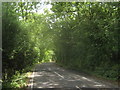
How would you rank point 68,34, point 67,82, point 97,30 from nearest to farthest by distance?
point 67,82, point 97,30, point 68,34

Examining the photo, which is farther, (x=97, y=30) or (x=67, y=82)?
(x=97, y=30)

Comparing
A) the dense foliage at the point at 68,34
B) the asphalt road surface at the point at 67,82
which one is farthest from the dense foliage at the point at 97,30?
the asphalt road surface at the point at 67,82

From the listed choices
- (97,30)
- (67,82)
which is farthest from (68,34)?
(67,82)

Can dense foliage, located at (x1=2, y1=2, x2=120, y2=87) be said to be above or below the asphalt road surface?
above

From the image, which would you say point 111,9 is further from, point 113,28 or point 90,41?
point 90,41

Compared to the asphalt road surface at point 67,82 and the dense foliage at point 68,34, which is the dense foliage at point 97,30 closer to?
the dense foliage at point 68,34

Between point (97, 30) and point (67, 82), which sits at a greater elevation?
point (97, 30)

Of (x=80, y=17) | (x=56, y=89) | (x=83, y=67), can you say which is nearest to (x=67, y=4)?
(x=80, y=17)

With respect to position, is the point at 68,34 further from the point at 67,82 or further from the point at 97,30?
the point at 67,82

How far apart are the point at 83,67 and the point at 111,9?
45.6 feet

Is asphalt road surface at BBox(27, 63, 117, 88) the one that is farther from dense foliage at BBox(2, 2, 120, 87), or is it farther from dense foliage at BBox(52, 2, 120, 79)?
dense foliage at BBox(52, 2, 120, 79)

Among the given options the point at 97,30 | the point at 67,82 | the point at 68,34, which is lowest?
the point at 67,82

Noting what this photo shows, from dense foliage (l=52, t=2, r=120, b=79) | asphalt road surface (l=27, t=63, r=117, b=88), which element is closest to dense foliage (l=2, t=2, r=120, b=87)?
dense foliage (l=52, t=2, r=120, b=79)

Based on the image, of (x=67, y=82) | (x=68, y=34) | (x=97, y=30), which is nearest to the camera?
(x=67, y=82)
